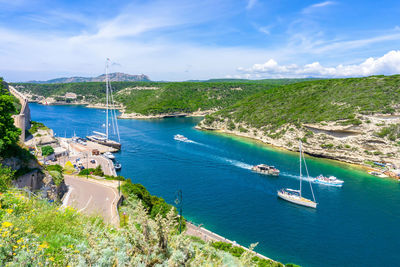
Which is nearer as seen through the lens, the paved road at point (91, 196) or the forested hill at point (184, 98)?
the paved road at point (91, 196)

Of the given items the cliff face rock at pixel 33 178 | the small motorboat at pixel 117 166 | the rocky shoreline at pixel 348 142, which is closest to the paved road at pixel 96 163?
the small motorboat at pixel 117 166

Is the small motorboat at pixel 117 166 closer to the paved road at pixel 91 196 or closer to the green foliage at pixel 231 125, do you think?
the paved road at pixel 91 196

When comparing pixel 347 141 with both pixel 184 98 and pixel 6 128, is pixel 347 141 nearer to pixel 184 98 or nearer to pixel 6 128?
pixel 6 128

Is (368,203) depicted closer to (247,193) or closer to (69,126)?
(247,193)

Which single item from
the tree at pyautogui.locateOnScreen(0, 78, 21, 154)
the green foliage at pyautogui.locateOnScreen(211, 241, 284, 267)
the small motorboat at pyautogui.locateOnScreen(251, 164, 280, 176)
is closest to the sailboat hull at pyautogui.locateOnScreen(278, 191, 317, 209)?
the small motorboat at pyautogui.locateOnScreen(251, 164, 280, 176)

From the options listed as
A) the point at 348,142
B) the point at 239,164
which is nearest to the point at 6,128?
the point at 239,164

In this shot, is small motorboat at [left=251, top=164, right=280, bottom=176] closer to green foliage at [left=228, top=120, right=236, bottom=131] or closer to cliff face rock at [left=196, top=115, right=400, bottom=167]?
cliff face rock at [left=196, top=115, right=400, bottom=167]
